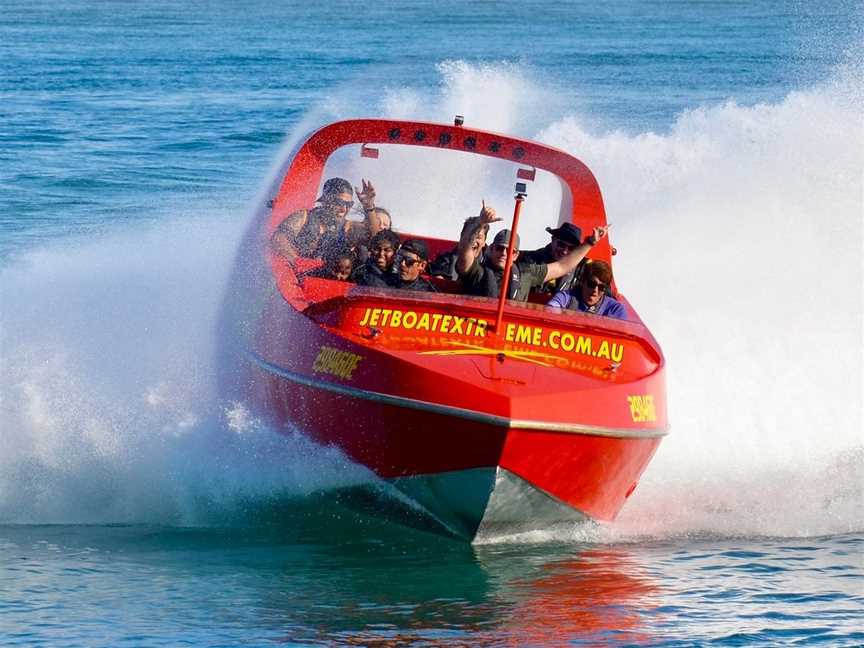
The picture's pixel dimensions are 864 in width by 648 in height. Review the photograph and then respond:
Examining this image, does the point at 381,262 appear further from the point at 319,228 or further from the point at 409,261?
the point at 319,228

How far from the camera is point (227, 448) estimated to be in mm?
9938

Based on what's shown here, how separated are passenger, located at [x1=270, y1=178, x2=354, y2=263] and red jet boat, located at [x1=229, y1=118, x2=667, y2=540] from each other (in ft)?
1.57

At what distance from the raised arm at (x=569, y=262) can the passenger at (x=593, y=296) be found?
15.2 inches

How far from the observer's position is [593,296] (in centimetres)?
960

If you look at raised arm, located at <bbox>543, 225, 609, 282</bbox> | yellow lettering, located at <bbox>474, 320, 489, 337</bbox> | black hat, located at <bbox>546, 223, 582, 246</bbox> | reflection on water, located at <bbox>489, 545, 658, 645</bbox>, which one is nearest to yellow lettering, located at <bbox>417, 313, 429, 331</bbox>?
yellow lettering, located at <bbox>474, 320, 489, 337</bbox>

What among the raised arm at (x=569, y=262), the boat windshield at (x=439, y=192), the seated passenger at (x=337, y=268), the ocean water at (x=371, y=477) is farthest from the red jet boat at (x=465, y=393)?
the boat windshield at (x=439, y=192)

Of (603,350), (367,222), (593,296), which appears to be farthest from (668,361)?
(603,350)

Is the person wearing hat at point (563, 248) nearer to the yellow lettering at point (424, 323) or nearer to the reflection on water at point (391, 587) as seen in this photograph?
the yellow lettering at point (424, 323)

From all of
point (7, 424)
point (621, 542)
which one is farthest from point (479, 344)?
point (7, 424)

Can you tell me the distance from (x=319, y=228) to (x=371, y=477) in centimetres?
262

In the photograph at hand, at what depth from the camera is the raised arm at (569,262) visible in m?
10.3

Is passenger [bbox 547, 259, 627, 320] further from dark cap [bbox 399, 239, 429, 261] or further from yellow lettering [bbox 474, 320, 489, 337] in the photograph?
dark cap [bbox 399, 239, 429, 261]

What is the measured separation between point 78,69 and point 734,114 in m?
19.5

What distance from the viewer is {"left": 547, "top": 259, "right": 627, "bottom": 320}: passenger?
31.3ft
